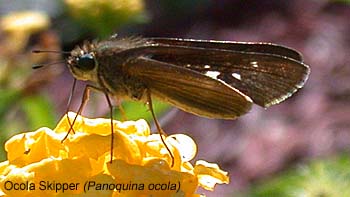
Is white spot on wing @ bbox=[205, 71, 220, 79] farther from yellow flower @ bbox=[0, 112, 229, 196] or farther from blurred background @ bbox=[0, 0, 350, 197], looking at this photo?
blurred background @ bbox=[0, 0, 350, 197]

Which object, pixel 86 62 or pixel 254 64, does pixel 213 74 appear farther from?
pixel 86 62

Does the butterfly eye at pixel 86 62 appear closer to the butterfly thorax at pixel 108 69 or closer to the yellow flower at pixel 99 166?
the butterfly thorax at pixel 108 69

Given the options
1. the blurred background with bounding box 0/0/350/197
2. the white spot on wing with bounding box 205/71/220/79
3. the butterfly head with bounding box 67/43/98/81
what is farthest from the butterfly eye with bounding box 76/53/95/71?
the blurred background with bounding box 0/0/350/197

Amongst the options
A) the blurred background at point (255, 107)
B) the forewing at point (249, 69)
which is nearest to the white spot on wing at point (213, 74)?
the forewing at point (249, 69)

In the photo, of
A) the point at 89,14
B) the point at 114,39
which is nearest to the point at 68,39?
the point at 89,14

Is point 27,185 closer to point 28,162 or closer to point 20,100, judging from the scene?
point 28,162
